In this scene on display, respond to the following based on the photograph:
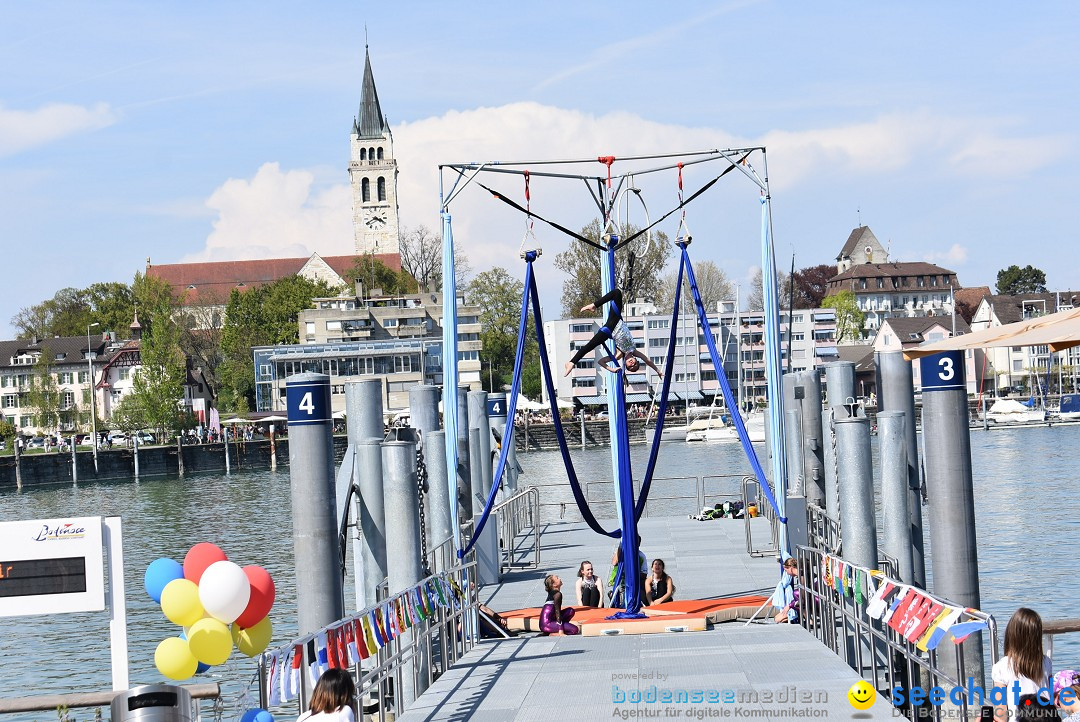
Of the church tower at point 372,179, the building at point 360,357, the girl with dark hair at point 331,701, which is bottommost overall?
the girl with dark hair at point 331,701

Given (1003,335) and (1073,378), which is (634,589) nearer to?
(1003,335)

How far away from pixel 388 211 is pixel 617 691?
183699 millimetres

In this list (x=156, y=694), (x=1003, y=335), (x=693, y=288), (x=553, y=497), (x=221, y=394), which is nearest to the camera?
(x=156, y=694)

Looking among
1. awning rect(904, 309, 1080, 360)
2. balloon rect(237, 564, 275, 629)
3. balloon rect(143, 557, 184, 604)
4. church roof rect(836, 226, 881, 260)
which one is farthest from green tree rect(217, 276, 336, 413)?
awning rect(904, 309, 1080, 360)

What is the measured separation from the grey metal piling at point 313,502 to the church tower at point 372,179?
180 meters

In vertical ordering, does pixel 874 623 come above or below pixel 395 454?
below

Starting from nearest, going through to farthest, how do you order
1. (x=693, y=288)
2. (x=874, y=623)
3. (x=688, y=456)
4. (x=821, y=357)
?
(x=874, y=623) < (x=693, y=288) < (x=688, y=456) < (x=821, y=357)

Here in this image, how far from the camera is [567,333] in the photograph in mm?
137250

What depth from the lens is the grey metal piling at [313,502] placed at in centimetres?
1205

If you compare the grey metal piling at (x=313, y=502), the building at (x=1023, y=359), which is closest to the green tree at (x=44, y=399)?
the building at (x=1023, y=359)

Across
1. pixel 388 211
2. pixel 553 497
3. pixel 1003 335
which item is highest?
pixel 388 211

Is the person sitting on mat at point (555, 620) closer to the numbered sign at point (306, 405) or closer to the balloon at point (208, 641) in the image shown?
the balloon at point (208, 641)

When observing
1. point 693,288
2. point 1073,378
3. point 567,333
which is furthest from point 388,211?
point 693,288

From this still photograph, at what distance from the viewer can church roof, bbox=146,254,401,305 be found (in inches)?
7554
